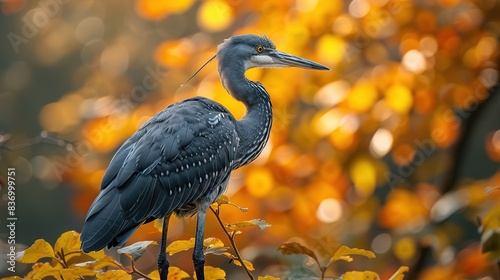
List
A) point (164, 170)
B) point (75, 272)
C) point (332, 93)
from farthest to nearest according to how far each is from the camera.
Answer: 1. point (332, 93)
2. point (164, 170)
3. point (75, 272)

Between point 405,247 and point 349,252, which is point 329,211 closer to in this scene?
point 405,247

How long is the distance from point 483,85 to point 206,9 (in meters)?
1.59

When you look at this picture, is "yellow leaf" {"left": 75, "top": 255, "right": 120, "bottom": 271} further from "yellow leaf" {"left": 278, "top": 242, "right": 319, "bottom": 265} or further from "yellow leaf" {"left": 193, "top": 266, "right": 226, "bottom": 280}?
"yellow leaf" {"left": 278, "top": 242, "right": 319, "bottom": 265}

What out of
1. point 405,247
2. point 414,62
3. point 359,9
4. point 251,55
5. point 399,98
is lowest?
point 405,247

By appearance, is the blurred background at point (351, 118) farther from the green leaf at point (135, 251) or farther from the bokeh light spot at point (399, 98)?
the green leaf at point (135, 251)

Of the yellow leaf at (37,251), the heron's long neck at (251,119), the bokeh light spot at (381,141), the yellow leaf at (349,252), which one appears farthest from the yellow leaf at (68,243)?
the bokeh light spot at (381,141)

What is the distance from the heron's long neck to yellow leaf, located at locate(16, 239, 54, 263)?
1.17 metres

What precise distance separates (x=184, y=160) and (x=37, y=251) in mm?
887

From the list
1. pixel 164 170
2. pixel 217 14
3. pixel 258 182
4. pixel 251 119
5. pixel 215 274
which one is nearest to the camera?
pixel 215 274

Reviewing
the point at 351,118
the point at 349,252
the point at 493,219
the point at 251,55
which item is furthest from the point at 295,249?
the point at 351,118

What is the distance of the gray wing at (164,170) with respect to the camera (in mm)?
2725

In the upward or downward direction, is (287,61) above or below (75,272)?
above

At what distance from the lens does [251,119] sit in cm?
331

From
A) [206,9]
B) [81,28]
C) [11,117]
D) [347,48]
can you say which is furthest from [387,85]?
[11,117]
